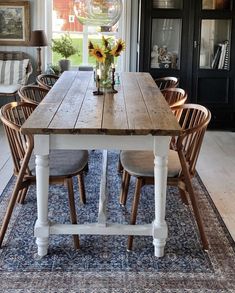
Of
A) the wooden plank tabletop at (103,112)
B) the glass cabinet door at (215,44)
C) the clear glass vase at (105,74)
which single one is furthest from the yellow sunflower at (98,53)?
the glass cabinet door at (215,44)

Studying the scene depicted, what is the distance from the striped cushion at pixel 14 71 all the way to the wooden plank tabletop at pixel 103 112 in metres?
2.17

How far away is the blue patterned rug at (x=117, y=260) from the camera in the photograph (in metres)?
2.41

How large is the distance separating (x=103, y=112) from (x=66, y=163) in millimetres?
401

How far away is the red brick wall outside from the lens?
243 inches

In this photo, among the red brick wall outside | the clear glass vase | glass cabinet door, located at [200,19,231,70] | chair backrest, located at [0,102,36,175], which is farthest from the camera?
the red brick wall outside

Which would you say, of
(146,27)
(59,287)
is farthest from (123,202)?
(146,27)

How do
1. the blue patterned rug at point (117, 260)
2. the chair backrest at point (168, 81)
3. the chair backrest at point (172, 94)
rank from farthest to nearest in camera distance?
the chair backrest at point (168, 81) → the chair backrest at point (172, 94) → the blue patterned rug at point (117, 260)

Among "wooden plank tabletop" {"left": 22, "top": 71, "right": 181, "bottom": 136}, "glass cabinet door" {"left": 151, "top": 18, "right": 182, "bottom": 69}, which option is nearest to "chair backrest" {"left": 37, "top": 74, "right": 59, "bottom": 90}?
"wooden plank tabletop" {"left": 22, "top": 71, "right": 181, "bottom": 136}

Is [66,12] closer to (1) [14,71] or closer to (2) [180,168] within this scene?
(1) [14,71]

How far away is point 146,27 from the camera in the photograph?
18.2 ft

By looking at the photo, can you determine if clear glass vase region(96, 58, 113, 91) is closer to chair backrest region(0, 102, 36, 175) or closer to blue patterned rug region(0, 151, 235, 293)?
chair backrest region(0, 102, 36, 175)

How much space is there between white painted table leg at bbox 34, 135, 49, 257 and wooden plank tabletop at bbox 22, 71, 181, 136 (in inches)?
3.6

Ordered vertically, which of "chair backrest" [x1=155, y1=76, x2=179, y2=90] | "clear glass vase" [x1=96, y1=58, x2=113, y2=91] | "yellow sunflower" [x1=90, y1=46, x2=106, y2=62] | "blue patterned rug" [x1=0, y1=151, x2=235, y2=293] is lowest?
"blue patterned rug" [x1=0, y1=151, x2=235, y2=293]

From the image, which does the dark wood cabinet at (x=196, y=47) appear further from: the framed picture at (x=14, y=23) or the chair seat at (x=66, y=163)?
the chair seat at (x=66, y=163)
